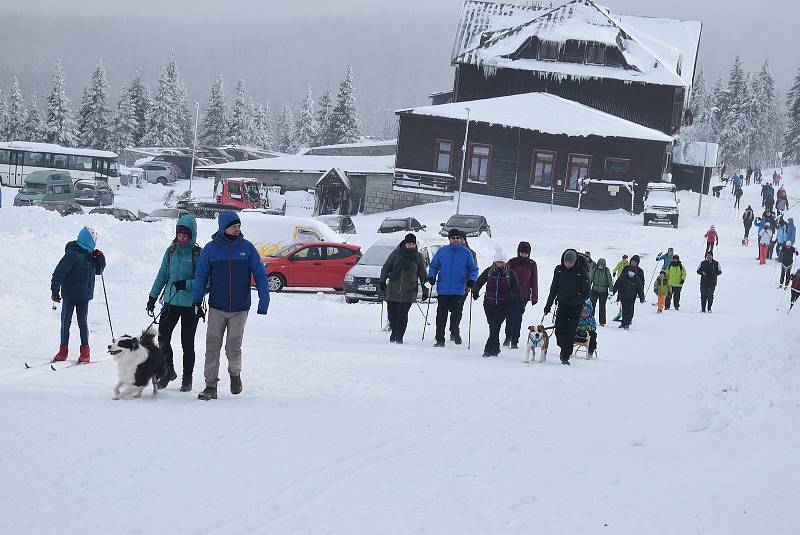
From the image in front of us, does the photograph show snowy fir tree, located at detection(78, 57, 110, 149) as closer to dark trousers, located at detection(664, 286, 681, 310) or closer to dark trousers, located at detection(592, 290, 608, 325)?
dark trousers, located at detection(664, 286, 681, 310)

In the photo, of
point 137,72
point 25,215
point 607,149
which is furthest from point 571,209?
point 137,72

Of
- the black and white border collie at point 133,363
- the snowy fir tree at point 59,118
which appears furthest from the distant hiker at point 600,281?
the snowy fir tree at point 59,118

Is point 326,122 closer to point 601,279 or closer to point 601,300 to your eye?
point 601,300

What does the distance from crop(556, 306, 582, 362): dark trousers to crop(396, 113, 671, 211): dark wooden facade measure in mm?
34101

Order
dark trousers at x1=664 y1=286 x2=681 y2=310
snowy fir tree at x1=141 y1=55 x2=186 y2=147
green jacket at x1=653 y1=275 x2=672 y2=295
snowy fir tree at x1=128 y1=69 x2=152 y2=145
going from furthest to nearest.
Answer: snowy fir tree at x1=141 y1=55 x2=186 y2=147
snowy fir tree at x1=128 y1=69 x2=152 y2=145
dark trousers at x1=664 y1=286 x2=681 y2=310
green jacket at x1=653 y1=275 x2=672 y2=295

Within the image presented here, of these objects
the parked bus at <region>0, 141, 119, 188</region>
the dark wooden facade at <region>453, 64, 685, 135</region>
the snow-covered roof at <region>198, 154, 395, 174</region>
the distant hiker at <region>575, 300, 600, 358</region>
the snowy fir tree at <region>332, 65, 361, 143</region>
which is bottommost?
the distant hiker at <region>575, 300, 600, 358</region>

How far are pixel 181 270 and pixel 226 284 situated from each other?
2.48 ft

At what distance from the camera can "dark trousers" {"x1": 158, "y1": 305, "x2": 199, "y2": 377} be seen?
9.09 meters

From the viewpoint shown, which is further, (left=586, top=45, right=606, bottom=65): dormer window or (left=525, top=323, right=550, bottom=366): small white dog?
(left=586, top=45, right=606, bottom=65): dormer window

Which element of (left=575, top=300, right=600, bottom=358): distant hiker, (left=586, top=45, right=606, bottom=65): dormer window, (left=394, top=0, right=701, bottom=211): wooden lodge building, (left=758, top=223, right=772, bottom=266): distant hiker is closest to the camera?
(left=575, top=300, right=600, bottom=358): distant hiker

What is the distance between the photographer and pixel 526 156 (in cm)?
4822

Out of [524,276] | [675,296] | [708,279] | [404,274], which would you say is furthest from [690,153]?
[404,274]

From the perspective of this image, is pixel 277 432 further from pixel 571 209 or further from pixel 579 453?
pixel 571 209

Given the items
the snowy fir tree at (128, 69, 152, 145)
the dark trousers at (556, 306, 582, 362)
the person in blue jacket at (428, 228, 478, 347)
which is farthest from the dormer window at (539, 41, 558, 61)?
the snowy fir tree at (128, 69, 152, 145)
